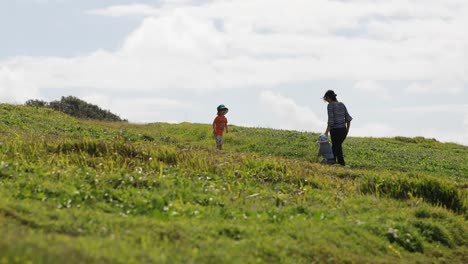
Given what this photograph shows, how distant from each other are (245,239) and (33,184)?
4698 millimetres

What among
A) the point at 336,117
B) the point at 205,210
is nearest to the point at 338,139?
the point at 336,117

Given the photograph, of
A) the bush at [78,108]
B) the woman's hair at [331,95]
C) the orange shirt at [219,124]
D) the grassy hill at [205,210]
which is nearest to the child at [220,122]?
the orange shirt at [219,124]

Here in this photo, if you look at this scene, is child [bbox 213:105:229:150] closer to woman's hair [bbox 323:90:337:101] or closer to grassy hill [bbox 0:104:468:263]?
woman's hair [bbox 323:90:337:101]

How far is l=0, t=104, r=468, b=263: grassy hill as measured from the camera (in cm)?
920

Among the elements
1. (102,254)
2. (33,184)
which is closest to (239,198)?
(33,184)

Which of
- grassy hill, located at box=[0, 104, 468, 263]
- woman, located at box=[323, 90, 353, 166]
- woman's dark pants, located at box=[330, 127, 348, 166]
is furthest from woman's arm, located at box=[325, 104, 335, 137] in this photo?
grassy hill, located at box=[0, 104, 468, 263]

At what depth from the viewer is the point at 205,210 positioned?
11.9 m

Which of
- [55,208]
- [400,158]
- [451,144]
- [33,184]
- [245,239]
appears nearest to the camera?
[245,239]

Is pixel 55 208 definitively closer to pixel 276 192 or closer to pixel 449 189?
pixel 276 192

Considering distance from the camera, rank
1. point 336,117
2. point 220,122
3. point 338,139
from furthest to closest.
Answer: point 220,122 < point 338,139 < point 336,117

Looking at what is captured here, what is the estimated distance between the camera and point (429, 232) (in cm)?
1295

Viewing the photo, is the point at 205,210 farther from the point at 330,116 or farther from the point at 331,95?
the point at 331,95

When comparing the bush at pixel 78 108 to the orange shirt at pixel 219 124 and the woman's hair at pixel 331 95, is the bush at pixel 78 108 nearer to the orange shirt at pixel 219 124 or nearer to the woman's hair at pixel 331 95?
the orange shirt at pixel 219 124

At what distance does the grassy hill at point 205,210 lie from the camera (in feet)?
30.2
